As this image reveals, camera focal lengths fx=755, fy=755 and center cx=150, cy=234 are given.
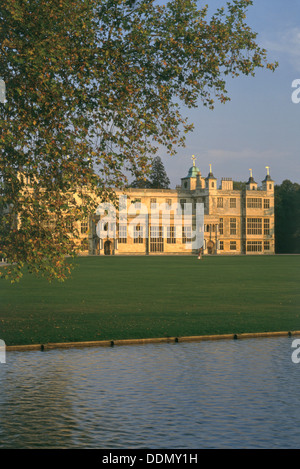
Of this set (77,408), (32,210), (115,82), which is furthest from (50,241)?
(77,408)

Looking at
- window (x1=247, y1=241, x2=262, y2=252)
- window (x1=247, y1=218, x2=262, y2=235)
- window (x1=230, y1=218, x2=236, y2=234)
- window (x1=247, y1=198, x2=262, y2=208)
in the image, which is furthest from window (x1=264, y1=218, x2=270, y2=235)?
window (x1=230, y1=218, x2=236, y2=234)

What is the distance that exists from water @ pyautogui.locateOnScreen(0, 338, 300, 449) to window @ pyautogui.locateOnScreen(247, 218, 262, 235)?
126m

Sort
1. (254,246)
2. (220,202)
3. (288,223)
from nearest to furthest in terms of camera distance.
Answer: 1. (220,202)
2. (254,246)
3. (288,223)

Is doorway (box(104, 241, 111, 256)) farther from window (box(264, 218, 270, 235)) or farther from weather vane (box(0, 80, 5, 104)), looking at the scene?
weather vane (box(0, 80, 5, 104))

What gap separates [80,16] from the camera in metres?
16.4

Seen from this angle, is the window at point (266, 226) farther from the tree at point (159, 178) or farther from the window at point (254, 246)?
the tree at point (159, 178)

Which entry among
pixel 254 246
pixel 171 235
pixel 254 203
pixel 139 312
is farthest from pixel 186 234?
pixel 139 312

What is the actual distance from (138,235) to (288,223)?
3060cm

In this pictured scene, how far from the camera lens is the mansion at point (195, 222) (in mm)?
131875

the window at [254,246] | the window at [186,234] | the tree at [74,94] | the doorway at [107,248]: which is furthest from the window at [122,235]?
the tree at [74,94]

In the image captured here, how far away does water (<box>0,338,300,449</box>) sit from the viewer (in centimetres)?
901

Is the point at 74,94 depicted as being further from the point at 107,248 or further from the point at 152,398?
the point at 107,248

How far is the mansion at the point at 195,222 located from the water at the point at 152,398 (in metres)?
114

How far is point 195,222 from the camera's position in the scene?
5477 inches
